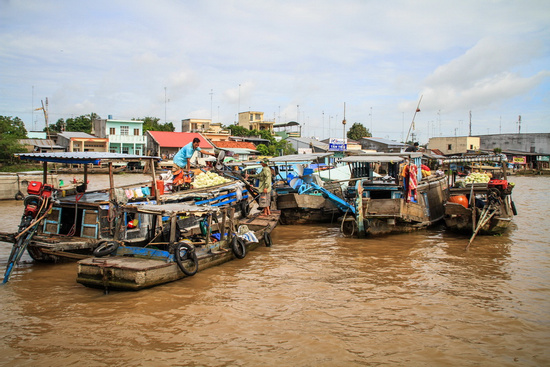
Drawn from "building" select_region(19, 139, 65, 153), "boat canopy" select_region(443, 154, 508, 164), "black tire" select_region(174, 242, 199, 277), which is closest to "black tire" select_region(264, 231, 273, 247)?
"black tire" select_region(174, 242, 199, 277)

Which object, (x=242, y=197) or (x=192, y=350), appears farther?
(x=242, y=197)

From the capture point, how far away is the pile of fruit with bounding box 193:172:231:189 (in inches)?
415

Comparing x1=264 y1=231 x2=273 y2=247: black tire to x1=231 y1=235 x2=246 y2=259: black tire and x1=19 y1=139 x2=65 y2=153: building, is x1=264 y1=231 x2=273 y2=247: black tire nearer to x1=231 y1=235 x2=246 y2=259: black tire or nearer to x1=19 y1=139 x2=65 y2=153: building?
x1=231 y1=235 x2=246 y2=259: black tire

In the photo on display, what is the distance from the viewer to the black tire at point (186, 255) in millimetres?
6734

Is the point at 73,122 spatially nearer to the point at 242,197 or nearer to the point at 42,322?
the point at 242,197

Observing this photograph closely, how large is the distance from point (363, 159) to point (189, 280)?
22.3ft

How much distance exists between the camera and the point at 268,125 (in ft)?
184

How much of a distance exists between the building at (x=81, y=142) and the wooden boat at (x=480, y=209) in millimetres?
33261

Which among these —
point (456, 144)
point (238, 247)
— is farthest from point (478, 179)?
point (456, 144)

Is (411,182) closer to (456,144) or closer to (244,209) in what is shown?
(244,209)

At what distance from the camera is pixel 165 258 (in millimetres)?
6742

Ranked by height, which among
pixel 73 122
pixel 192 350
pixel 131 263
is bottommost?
pixel 192 350

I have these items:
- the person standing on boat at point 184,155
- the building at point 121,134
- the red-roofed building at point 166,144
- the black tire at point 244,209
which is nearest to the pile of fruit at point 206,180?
the person standing on boat at point 184,155

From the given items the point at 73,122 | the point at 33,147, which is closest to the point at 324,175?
the point at 33,147
